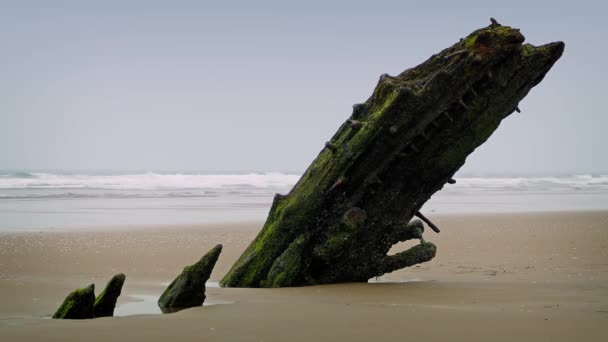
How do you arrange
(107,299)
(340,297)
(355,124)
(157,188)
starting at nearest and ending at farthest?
(107,299)
(340,297)
(355,124)
(157,188)

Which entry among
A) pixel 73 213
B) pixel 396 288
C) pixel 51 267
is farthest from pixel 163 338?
pixel 73 213

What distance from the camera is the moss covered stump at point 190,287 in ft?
19.1

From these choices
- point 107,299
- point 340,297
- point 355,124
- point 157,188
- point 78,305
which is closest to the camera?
point 78,305

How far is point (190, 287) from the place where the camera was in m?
5.84

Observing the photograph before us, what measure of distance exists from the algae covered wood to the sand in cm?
39

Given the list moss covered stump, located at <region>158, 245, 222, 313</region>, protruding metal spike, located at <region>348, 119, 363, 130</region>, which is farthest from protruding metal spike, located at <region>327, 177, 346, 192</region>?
moss covered stump, located at <region>158, 245, 222, 313</region>

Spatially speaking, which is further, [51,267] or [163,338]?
[51,267]

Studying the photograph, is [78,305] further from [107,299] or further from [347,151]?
[347,151]

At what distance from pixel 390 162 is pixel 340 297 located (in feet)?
4.91

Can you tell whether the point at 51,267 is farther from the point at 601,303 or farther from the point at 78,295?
the point at 601,303

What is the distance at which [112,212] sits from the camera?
20.9 metres

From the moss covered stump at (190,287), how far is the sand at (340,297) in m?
0.25

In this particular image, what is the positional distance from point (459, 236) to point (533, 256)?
3.34 meters

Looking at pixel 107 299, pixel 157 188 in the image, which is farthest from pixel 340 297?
pixel 157 188
